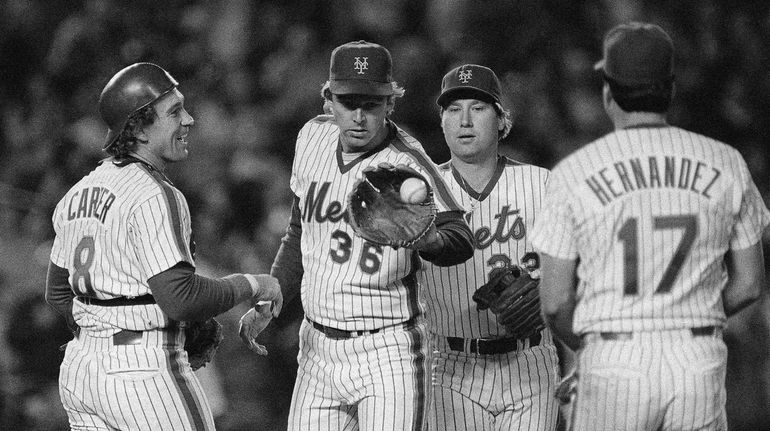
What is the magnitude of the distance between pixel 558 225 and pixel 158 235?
1165 mm

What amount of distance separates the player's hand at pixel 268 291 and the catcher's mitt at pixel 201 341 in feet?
0.57

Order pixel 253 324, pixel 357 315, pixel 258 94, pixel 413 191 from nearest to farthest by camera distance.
→ pixel 413 191, pixel 357 315, pixel 253 324, pixel 258 94

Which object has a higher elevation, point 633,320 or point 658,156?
point 658,156

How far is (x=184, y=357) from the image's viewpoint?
3213mm

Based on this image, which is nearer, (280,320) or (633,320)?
(633,320)

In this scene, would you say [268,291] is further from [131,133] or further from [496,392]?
[496,392]

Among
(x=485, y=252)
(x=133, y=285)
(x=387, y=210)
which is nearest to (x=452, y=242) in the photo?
(x=387, y=210)

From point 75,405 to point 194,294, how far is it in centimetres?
52

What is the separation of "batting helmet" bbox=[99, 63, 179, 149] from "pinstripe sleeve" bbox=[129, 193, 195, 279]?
12.3 inches

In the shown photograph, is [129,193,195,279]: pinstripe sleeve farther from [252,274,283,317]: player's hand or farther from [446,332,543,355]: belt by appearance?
[446,332,543,355]: belt

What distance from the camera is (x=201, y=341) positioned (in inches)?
135

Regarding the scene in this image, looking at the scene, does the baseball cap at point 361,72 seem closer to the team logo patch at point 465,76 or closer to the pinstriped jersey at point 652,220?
the team logo patch at point 465,76

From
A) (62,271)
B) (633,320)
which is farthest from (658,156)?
(62,271)

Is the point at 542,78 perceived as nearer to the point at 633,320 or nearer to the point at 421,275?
the point at 421,275
